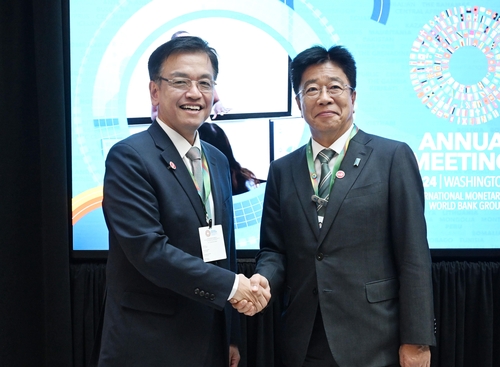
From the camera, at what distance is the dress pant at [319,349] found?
1.71m

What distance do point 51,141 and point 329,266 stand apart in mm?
1833

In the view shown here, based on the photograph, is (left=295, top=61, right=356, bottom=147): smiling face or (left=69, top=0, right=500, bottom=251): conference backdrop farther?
(left=69, top=0, right=500, bottom=251): conference backdrop

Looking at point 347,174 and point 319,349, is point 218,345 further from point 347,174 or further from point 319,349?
point 347,174

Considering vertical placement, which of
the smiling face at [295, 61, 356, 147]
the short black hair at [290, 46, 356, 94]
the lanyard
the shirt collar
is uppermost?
the short black hair at [290, 46, 356, 94]

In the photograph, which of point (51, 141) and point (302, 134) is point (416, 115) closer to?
point (302, 134)

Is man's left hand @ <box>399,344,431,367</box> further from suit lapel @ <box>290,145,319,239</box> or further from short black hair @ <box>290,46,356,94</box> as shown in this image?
short black hair @ <box>290,46,356,94</box>

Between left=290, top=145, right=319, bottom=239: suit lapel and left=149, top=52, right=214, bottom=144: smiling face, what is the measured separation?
17.2 inches

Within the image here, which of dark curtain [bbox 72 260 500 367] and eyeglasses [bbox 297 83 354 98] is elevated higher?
eyeglasses [bbox 297 83 354 98]

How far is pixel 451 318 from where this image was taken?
8.63ft

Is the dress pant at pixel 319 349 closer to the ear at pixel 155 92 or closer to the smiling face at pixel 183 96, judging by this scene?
the smiling face at pixel 183 96

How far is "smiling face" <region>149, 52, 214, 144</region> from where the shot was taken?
1.76 m

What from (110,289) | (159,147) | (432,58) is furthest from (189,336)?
(432,58)

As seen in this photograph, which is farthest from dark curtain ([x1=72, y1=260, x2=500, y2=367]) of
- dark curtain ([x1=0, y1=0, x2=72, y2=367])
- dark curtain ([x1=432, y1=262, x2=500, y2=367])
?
dark curtain ([x1=0, y1=0, x2=72, y2=367])

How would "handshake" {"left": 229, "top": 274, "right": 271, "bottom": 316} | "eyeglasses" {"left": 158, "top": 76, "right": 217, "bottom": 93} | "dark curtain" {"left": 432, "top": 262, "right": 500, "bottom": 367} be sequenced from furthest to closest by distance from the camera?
"dark curtain" {"left": 432, "top": 262, "right": 500, "bottom": 367}
"eyeglasses" {"left": 158, "top": 76, "right": 217, "bottom": 93}
"handshake" {"left": 229, "top": 274, "right": 271, "bottom": 316}
